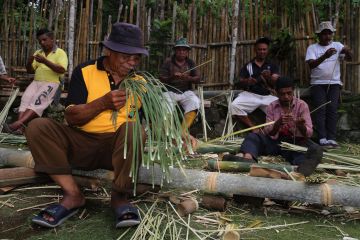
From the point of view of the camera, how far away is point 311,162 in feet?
9.69

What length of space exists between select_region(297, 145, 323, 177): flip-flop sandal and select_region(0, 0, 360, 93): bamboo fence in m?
3.30

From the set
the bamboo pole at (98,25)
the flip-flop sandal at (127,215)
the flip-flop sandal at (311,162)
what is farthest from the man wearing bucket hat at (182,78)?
the flip-flop sandal at (127,215)

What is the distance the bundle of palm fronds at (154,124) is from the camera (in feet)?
7.34

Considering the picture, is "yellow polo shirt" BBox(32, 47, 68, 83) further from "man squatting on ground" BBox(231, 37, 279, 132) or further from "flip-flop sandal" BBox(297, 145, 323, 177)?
"flip-flop sandal" BBox(297, 145, 323, 177)

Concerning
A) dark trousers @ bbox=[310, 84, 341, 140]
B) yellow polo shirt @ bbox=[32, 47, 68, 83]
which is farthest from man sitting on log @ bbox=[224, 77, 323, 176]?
yellow polo shirt @ bbox=[32, 47, 68, 83]

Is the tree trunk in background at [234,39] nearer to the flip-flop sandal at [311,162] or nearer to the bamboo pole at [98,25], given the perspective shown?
the bamboo pole at [98,25]

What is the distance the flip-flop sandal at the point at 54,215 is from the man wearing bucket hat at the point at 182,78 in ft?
9.60

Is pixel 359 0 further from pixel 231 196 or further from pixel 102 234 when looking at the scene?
pixel 102 234

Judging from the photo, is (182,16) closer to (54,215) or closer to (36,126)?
(36,126)

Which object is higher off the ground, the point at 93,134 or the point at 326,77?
the point at 326,77

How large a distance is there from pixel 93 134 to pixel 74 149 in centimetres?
15

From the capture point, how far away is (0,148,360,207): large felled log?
2543mm

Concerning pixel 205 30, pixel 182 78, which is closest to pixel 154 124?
pixel 182 78

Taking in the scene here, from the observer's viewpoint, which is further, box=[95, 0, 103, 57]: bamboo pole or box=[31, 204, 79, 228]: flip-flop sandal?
box=[95, 0, 103, 57]: bamboo pole
